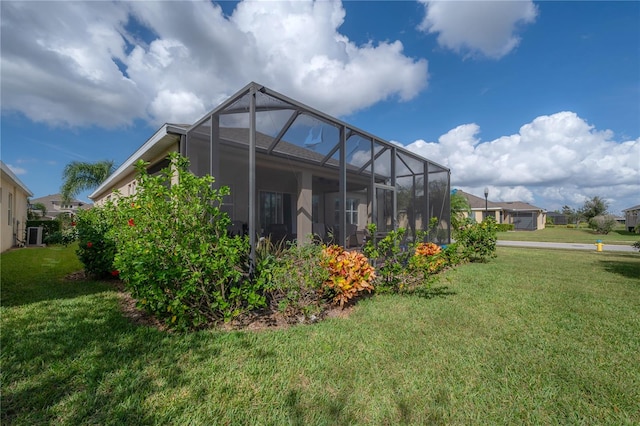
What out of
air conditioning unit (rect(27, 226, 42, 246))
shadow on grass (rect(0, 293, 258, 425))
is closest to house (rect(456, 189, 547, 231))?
shadow on grass (rect(0, 293, 258, 425))

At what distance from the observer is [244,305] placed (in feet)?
13.7

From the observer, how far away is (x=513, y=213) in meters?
44.0

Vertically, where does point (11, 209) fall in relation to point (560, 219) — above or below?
below

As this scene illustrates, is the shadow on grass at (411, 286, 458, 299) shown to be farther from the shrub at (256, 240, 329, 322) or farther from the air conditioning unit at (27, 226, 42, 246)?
the air conditioning unit at (27, 226, 42, 246)

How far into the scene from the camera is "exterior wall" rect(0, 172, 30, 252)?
423 inches

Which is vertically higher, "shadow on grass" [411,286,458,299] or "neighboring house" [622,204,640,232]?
"neighboring house" [622,204,640,232]

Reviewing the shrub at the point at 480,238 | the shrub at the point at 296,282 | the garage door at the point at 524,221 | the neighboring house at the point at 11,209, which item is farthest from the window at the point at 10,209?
the garage door at the point at 524,221

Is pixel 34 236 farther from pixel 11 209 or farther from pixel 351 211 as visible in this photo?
pixel 351 211

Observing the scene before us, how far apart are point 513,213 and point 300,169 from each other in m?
47.4

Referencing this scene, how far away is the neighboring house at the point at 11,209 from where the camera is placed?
1062cm

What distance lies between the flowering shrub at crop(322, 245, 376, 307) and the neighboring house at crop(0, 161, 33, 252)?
12177 mm

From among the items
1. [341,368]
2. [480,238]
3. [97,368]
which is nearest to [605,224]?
[480,238]

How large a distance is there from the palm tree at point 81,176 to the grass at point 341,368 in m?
21.9

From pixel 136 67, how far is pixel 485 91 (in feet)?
42.6
